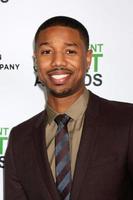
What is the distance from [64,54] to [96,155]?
0.37 meters

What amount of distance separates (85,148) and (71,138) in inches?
3.3

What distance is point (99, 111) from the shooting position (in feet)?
4.27

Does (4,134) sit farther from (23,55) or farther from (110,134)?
(110,134)

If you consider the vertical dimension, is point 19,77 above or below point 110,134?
above

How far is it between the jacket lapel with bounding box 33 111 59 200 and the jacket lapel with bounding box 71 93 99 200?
8 centimetres

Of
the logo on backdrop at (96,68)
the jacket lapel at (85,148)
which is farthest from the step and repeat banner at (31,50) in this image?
the jacket lapel at (85,148)

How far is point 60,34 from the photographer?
1281 mm

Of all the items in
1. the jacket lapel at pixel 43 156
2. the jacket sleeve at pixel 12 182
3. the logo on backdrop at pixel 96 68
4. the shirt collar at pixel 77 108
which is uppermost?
the logo on backdrop at pixel 96 68

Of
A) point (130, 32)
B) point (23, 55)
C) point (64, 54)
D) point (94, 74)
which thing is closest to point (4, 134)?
point (23, 55)

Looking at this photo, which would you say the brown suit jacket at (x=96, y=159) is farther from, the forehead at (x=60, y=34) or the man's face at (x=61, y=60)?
the forehead at (x=60, y=34)

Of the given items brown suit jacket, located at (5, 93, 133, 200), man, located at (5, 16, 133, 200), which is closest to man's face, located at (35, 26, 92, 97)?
man, located at (5, 16, 133, 200)

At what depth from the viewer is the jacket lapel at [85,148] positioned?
1203mm

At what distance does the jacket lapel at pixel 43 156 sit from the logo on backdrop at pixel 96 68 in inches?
14.4

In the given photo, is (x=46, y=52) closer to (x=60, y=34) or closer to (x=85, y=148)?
(x=60, y=34)
